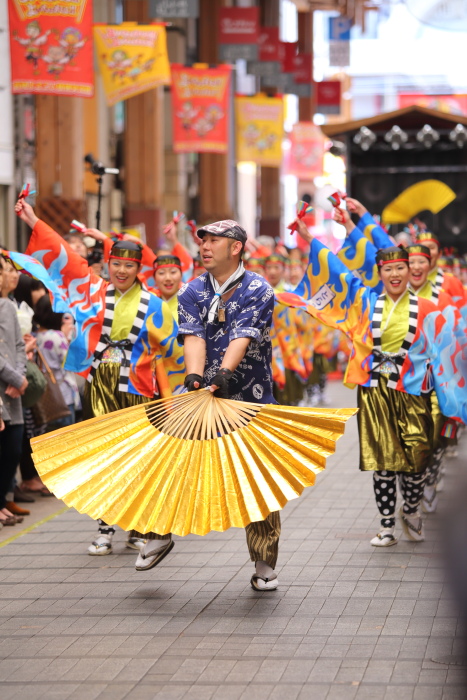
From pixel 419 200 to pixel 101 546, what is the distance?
4982 mm

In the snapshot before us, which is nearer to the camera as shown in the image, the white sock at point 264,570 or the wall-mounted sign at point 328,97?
the white sock at point 264,570

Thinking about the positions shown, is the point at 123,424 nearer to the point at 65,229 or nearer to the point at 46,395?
the point at 46,395

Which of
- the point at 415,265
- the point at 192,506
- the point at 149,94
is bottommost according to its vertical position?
the point at 192,506

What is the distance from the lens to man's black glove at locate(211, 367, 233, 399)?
636cm

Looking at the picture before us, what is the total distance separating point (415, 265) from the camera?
30.2ft

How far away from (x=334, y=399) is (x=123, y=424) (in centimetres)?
1227

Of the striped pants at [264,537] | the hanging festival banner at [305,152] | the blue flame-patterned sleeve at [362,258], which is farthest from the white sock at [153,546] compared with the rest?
the hanging festival banner at [305,152]

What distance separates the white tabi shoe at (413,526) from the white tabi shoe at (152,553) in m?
1.89

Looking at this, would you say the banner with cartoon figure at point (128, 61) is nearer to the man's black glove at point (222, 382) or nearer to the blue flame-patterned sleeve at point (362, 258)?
the blue flame-patterned sleeve at point (362, 258)

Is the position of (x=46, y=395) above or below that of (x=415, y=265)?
below

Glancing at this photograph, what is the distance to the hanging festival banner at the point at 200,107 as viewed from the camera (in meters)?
19.7

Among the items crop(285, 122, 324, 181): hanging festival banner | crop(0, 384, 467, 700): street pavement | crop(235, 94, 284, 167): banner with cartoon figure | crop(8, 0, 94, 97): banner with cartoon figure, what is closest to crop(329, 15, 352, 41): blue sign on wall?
crop(285, 122, 324, 181): hanging festival banner

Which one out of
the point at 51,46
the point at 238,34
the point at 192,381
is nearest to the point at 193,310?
the point at 192,381

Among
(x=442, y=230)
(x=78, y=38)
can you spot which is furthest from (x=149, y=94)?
(x=78, y=38)
